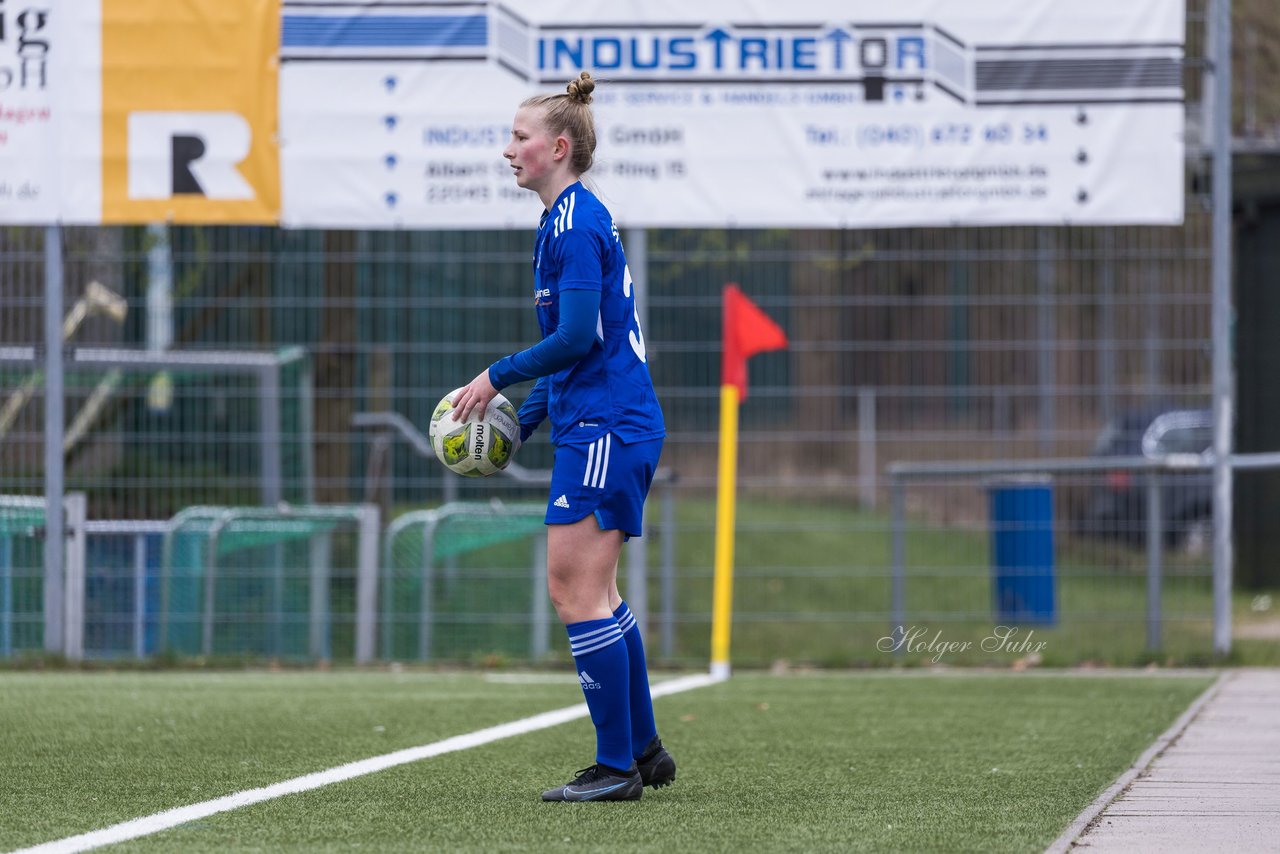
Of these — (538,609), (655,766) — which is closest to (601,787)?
(655,766)

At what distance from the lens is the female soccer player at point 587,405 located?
4863mm

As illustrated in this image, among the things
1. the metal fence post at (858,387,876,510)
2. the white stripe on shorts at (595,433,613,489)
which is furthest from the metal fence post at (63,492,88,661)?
the white stripe on shorts at (595,433,613,489)

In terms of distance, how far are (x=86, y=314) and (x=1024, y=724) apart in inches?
230

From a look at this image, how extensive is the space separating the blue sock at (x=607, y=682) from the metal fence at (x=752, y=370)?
16.0 ft

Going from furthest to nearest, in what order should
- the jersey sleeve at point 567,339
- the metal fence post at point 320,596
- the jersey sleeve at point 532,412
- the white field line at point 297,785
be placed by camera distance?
1. the metal fence post at point 320,596
2. the jersey sleeve at point 532,412
3. the jersey sleeve at point 567,339
4. the white field line at point 297,785

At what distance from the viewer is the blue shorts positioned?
4.86m

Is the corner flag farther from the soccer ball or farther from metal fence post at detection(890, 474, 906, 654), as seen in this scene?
the soccer ball

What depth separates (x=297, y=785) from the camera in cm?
511

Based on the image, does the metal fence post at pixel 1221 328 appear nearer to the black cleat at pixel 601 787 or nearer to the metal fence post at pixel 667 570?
the metal fence post at pixel 667 570

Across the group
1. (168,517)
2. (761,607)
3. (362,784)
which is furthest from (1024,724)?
(761,607)

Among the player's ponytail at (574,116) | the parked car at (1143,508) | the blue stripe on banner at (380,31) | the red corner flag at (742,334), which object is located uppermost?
the blue stripe on banner at (380,31)

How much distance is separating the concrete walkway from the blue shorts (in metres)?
1.42

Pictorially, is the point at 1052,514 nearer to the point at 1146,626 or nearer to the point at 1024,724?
the point at 1146,626

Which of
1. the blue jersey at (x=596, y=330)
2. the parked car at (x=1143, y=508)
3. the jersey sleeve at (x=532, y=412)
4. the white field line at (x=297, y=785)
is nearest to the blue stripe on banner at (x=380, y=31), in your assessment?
the white field line at (x=297, y=785)
